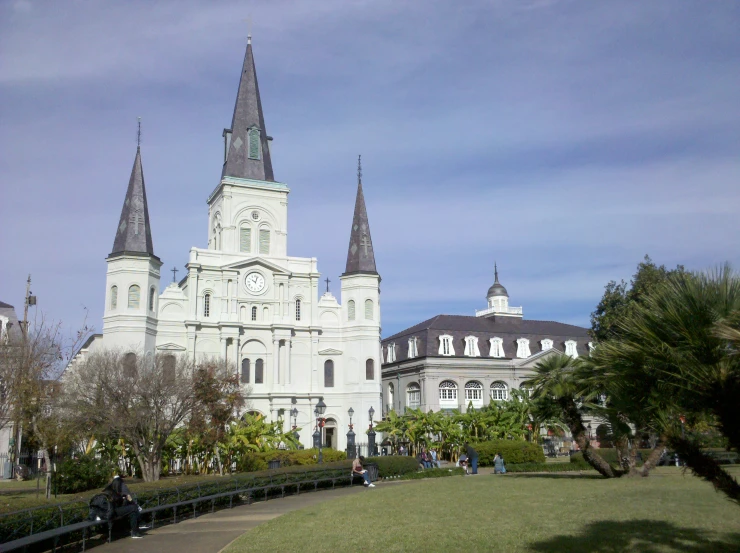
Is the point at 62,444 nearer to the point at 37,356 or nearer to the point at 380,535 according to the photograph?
the point at 37,356

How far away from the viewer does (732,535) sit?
11414 millimetres

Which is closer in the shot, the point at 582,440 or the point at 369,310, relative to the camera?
the point at 582,440

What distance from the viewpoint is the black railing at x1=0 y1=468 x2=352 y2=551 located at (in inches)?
470

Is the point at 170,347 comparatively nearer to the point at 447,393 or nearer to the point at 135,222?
the point at 135,222

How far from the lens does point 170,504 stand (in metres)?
16.0

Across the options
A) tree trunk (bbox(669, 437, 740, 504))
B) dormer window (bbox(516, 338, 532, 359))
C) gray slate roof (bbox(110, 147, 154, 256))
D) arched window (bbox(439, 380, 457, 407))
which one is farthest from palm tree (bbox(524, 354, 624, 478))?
dormer window (bbox(516, 338, 532, 359))

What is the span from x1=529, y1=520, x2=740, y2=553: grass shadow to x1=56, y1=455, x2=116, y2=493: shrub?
17.4 metres

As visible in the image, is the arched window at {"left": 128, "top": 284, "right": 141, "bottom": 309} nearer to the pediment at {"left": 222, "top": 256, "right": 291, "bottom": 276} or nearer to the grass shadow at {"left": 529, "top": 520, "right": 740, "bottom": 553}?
the pediment at {"left": 222, "top": 256, "right": 291, "bottom": 276}

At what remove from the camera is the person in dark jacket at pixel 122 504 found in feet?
45.7

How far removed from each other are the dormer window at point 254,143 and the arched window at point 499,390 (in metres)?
28.6

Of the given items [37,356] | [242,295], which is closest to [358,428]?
[242,295]

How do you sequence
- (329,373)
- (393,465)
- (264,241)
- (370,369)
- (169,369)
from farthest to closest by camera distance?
1. (264,241)
2. (329,373)
3. (370,369)
4. (169,369)
5. (393,465)

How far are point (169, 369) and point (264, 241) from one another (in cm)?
2160

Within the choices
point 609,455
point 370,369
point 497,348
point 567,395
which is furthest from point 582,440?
point 497,348
